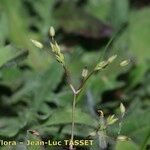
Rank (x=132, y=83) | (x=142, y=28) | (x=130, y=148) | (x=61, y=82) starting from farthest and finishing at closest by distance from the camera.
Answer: (x=142, y=28)
(x=132, y=83)
(x=61, y=82)
(x=130, y=148)

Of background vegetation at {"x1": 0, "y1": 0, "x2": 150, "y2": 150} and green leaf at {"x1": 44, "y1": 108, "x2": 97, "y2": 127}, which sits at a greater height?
background vegetation at {"x1": 0, "y1": 0, "x2": 150, "y2": 150}

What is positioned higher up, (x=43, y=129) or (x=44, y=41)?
(x=44, y=41)

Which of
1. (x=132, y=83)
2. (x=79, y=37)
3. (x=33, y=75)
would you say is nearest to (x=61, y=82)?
(x=33, y=75)

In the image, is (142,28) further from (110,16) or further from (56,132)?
(56,132)

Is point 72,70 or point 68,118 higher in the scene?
point 72,70

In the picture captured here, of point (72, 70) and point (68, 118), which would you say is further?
point (72, 70)

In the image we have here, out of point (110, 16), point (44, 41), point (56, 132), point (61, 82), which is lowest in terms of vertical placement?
point (56, 132)

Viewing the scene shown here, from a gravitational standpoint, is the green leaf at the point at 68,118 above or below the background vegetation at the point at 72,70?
below

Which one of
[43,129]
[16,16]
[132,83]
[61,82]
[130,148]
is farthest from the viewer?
[16,16]
